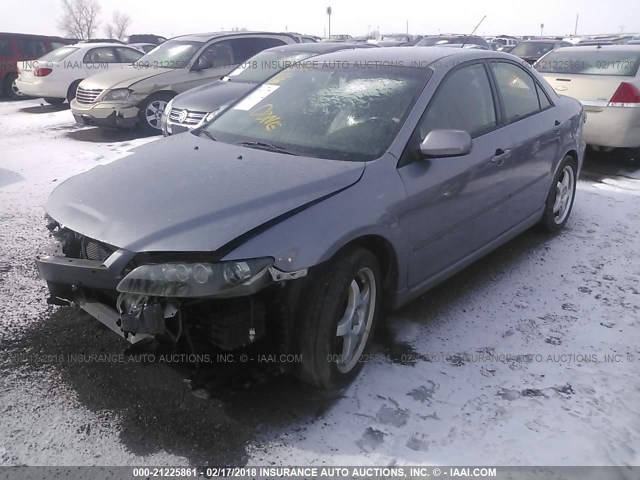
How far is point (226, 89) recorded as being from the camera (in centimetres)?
808

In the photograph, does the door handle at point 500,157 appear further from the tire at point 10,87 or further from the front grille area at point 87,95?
the tire at point 10,87

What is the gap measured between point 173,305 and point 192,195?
0.59 meters

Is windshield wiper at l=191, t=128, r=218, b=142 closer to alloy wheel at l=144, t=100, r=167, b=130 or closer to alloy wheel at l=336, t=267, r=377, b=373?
alloy wheel at l=336, t=267, r=377, b=373

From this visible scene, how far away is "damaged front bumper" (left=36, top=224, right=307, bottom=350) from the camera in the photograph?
229cm

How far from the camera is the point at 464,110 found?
355 cm

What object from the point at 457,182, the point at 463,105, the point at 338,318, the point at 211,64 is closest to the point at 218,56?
the point at 211,64

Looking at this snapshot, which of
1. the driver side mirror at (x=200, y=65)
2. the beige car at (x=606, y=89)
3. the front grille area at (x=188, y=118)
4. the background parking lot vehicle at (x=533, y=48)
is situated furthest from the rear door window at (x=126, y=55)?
the background parking lot vehicle at (x=533, y=48)

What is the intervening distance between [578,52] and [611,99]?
56.0 inches

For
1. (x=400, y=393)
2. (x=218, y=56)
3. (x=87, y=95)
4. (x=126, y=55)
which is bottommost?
(x=400, y=393)

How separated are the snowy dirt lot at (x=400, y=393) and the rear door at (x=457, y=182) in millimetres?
463

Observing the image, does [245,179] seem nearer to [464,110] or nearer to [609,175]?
[464,110]

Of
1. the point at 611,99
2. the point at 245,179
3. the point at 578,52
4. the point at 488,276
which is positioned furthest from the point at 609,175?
the point at 245,179

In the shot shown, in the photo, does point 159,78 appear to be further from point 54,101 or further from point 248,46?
point 54,101

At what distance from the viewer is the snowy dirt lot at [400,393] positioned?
243 cm
